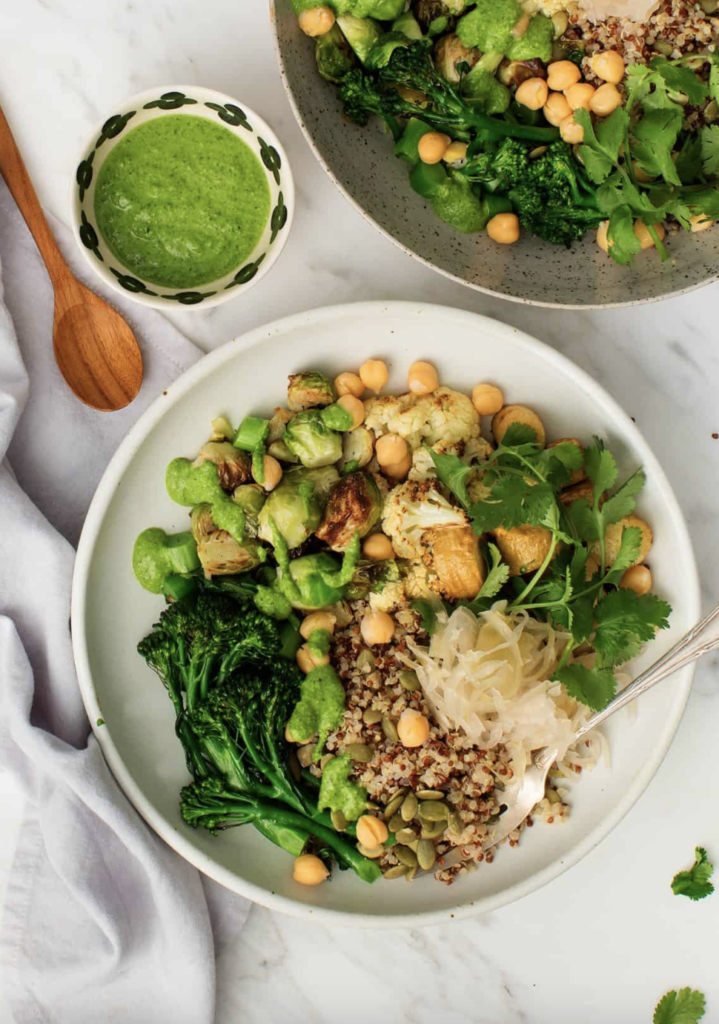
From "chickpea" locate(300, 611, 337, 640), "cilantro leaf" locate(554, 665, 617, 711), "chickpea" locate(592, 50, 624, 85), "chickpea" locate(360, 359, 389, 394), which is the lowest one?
"chickpea" locate(300, 611, 337, 640)

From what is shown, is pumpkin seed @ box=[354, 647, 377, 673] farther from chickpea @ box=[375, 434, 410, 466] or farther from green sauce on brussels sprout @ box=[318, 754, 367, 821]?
chickpea @ box=[375, 434, 410, 466]

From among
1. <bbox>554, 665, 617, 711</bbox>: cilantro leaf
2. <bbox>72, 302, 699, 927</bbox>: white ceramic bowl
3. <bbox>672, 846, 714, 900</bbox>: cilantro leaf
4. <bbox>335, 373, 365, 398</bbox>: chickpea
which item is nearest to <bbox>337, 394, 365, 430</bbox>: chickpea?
<bbox>335, 373, 365, 398</bbox>: chickpea

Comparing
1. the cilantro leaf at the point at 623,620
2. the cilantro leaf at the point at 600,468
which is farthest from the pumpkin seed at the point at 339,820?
the cilantro leaf at the point at 600,468

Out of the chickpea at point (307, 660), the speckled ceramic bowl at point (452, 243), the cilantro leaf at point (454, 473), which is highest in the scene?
the speckled ceramic bowl at point (452, 243)

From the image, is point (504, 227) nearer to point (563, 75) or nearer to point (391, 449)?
point (563, 75)

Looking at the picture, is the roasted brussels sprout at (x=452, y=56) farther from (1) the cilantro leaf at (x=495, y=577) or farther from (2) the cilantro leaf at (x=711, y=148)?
(1) the cilantro leaf at (x=495, y=577)

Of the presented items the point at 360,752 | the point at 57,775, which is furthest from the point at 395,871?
the point at 57,775
